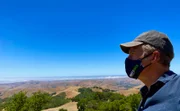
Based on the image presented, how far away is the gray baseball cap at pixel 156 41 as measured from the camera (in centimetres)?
244

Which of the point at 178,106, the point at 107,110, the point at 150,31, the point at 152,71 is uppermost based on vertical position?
the point at 150,31

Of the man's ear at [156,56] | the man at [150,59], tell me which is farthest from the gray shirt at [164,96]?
the man's ear at [156,56]

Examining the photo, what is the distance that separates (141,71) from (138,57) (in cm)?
17

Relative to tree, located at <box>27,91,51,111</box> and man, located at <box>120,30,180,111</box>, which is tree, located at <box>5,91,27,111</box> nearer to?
tree, located at <box>27,91,51,111</box>

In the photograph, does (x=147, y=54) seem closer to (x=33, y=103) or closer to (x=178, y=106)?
(x=178, y=106)

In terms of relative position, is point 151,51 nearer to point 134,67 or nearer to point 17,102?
point 134,67

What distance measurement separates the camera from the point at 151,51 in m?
2.45

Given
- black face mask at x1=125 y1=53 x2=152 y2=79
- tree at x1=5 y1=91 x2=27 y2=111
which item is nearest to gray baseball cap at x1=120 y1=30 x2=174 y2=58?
black face mask at x1=125 y1=53 x2=152 y2=79

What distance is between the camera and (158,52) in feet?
8.07

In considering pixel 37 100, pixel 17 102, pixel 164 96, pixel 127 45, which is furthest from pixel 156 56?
pixel 37 100

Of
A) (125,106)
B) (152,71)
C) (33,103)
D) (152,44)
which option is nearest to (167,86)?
(152,71)

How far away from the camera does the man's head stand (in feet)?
8.02

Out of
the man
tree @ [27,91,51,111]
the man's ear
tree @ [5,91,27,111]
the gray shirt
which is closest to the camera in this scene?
the gray shirt

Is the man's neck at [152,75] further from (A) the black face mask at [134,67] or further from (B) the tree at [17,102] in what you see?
(B) the tree at [17,102]
